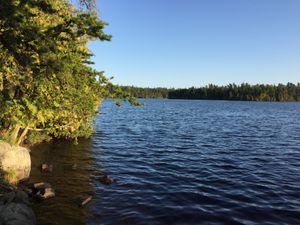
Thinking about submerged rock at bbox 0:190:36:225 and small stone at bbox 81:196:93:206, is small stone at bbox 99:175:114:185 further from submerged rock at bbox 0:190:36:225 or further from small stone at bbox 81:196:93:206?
submerged rock at bbox 0:190:36:225

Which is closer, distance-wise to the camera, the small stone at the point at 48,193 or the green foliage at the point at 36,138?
the small stone at the point at 48,193


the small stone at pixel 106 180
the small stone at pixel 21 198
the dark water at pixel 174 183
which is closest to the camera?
the small stone at pixel 21 198

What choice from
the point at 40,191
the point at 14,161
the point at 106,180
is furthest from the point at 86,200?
the point at 14,161

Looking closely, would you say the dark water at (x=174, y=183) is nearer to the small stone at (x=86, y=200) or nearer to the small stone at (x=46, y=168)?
the small stone at (x=86, y=200)

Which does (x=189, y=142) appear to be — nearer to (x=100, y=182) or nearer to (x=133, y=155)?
(x=133, y=155)

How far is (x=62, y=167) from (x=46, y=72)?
14.1m

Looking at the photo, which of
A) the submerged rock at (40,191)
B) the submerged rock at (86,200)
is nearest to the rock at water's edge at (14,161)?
the submerged rock at (40,191)

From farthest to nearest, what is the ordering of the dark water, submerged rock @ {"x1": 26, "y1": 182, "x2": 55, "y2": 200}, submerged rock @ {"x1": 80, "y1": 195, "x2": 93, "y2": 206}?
1. submerged rock @ {"x1": 26, "y1": 182, "x2": 55, "y2": 200}
2. submerged rock @ {"x1": 80, "y1": 195, "x2": 93, "y2": 206}
3. the dark water

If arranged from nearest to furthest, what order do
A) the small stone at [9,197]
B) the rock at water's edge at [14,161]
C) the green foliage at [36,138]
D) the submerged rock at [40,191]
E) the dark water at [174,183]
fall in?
the small stone at [9,197] < the dark water at [174,183] < the submerged rock at [40,191] < the rock at water's edge at [14,161] < the green foliage at [36,138]

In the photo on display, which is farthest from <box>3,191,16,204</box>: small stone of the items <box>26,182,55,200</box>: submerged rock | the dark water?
<box>26,182,55,200</box>: submerged rock

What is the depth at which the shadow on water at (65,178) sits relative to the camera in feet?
48.1

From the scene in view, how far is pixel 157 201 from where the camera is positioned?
17.1 metres

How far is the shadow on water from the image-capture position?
48.1 ft

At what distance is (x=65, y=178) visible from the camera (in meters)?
20.3
